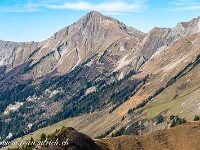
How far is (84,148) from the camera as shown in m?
110

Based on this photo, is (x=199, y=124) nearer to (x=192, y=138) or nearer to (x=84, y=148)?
(x=192, y=138)

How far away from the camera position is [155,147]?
14175 cm

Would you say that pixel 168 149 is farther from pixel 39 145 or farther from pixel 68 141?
pixel 39 145

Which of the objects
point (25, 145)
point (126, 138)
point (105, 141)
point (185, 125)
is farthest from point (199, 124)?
point (25, 145)

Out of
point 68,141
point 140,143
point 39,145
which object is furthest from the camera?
point 140,143

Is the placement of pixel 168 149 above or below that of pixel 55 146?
below

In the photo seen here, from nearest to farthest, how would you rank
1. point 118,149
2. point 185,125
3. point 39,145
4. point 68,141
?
1. point 39,145
2. point 68,141
3. point 118,149
4. point 185,125

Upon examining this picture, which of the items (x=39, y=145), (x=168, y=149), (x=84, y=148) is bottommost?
(x=168, y=149)

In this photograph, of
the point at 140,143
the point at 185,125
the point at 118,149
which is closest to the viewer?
the point at 118,149

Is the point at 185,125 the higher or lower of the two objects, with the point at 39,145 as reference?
lower

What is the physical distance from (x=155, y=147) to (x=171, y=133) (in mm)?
11721

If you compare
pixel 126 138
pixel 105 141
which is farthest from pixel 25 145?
pixel 126 138

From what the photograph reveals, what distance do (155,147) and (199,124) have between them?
1027 inches

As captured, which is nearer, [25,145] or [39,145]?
[39,145]
